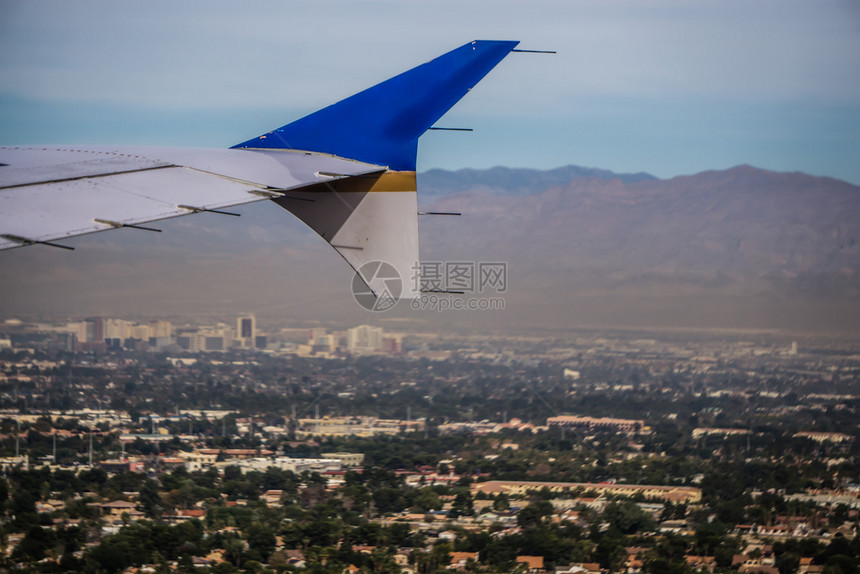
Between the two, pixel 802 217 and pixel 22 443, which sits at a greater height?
pixel 802 217

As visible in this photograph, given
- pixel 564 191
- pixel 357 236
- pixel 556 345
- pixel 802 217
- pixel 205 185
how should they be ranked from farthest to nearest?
1. pixel 564 191
2. pixel 802 217
3. pixel 556 345
4. pixel 357 236
5. pixel 205 185

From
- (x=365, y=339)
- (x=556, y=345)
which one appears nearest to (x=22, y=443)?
(x=365, y=339)

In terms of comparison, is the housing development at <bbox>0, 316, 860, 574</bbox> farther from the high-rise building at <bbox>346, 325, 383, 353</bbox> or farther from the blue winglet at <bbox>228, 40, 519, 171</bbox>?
the blue winglet at <bbox>228, 40, 519, 171</bbox>

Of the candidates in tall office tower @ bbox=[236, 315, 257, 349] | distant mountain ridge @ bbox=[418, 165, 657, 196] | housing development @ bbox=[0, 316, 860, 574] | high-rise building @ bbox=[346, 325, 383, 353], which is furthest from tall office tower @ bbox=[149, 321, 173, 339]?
distant mountain ridge @ bbox=[418, 165, 657, 196]

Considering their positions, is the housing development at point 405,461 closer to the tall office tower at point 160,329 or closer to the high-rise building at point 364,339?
the tall office tower at point 160,329

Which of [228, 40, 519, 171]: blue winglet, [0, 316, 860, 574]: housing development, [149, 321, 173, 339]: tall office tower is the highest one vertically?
[228, 40, 519, 171]: blue winglet

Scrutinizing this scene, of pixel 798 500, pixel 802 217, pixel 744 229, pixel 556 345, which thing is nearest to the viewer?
pixel 798 500

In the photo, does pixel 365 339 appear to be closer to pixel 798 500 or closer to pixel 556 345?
pixel 556 345

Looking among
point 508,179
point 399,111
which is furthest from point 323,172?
point 508,179
